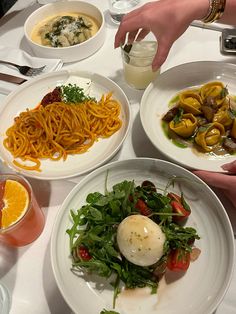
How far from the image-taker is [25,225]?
40.5 inches

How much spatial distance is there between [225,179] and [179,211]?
0.17 m

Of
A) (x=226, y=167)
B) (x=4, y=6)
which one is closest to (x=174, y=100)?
(x=226, y=167)

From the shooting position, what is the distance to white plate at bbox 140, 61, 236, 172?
1200mm

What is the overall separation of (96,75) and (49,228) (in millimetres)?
694

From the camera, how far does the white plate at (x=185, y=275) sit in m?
0.90

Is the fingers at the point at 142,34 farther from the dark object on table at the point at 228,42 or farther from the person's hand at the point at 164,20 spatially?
the dark object on table at the point at 228,42

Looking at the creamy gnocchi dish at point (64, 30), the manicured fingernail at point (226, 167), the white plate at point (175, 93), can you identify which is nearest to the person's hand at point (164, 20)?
the white plate at point (175, 93)

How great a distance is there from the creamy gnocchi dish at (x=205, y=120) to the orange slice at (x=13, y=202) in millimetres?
574

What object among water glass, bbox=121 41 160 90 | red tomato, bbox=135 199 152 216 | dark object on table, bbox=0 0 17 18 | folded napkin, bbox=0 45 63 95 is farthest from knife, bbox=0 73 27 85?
dark object on table, bbox=0 0 17 18

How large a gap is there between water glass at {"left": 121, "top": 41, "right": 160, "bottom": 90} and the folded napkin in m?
0.36

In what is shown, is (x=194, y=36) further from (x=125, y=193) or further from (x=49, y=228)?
(x=49, y=228)

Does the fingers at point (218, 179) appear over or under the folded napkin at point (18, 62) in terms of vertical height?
under

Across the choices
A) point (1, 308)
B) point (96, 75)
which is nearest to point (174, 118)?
point (96, 75)

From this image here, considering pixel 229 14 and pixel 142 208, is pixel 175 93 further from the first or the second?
pixel 142 208
